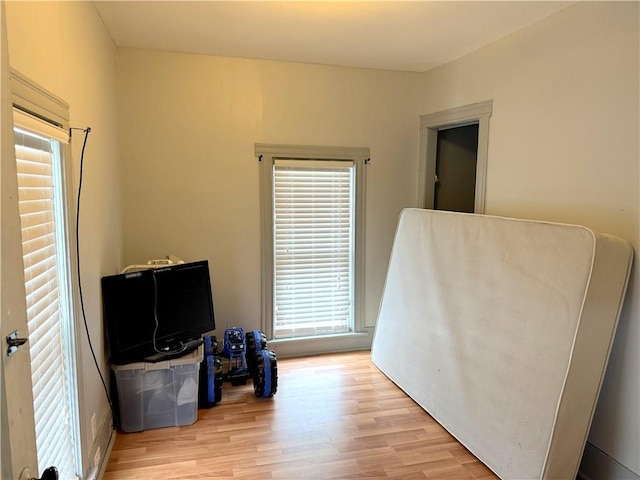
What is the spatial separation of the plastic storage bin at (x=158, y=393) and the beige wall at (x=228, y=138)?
0.93 meters

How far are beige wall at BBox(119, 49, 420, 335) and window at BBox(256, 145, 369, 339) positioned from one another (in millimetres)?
106

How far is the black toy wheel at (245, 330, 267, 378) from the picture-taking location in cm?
338

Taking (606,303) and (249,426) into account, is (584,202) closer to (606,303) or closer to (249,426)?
(606,303)

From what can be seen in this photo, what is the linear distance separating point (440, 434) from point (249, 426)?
4.09 feet

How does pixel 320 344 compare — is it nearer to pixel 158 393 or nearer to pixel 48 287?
pixel 158 393

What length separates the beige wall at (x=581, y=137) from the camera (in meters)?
2.21

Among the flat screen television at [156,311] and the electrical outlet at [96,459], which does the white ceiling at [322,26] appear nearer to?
the flat screen television at [156,311]

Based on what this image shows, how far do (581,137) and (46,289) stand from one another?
283cm

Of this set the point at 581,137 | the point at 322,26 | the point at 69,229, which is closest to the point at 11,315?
the point at 69,229

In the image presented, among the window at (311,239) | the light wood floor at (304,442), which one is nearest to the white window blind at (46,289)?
the light wood floor at (304,442)

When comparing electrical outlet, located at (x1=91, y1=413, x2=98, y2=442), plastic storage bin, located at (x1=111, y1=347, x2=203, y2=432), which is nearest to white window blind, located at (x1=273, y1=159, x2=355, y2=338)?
plastic storage bin, located at (x1=111, y1=347, x2=203, y2=432)

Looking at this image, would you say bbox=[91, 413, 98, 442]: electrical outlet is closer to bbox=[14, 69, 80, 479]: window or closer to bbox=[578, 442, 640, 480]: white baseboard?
bbox=[14, 69, 80, 479]: window

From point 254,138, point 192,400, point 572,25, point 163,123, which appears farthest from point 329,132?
point 192,400

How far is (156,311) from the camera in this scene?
292 centimetres
